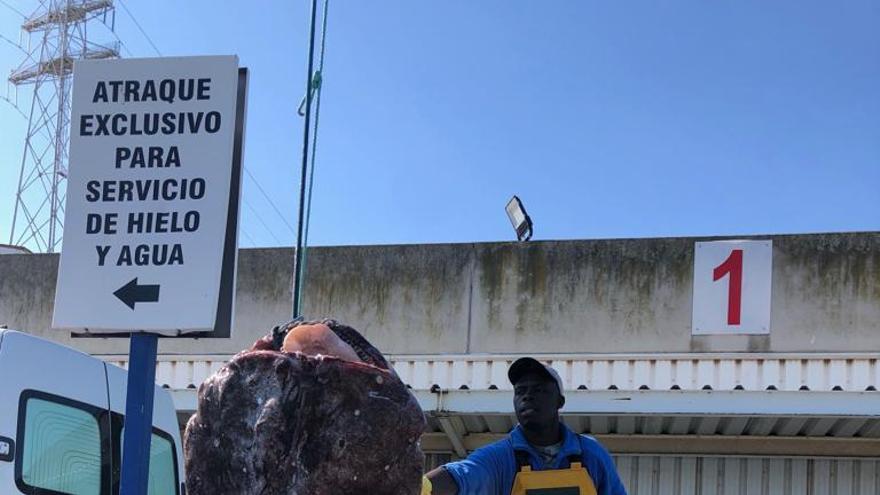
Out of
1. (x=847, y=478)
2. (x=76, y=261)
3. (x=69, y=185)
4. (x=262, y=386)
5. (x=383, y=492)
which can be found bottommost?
(x=847, y=478)

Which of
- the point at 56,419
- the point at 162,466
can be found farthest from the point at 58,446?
the point at 162,466

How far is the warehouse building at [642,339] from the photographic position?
10227 mm

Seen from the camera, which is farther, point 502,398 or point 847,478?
point 847,478

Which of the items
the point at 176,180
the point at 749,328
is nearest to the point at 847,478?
the point at 749,328

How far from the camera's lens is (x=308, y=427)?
1983 millimetres

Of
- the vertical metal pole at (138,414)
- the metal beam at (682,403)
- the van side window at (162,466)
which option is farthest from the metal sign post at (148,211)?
the metal beam at (682,403)

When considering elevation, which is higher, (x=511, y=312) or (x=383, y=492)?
(x=511, y=312)

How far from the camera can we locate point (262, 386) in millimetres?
2018

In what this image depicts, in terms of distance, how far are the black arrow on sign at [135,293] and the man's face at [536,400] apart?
4.96 feet

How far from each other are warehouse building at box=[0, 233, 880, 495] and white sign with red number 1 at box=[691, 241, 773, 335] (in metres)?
0.01

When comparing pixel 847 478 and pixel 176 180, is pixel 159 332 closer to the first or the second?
pixel 176 180

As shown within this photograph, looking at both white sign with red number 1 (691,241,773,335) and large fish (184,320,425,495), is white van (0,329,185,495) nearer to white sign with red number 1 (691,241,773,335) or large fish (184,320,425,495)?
large fish (184,320,425,495)

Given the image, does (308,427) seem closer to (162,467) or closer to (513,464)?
(513,464)

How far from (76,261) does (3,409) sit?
1.87 m
